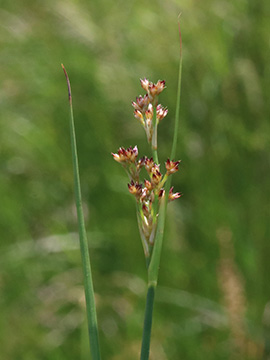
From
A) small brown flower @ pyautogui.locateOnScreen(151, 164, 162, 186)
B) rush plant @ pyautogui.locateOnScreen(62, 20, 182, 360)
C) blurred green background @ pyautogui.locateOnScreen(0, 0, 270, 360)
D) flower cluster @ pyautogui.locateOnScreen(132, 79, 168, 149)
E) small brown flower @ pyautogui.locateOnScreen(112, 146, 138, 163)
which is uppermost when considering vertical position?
blurred green background @ pyautogui.locateOnScreen(0, 0, 270, 360)

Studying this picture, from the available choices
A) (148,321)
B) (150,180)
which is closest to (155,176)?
(150,180)

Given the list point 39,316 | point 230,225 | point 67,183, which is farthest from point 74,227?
point 230,225

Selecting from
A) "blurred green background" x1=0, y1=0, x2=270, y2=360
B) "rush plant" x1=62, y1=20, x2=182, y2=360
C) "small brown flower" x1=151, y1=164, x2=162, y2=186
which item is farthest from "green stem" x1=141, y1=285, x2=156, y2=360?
"blurred green background" x1=0, y1=0, x2=270, y2=360

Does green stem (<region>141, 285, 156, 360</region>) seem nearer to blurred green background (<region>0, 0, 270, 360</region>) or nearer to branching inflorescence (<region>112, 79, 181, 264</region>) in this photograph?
branching inflorescence (<region>112, 79, 181, 264</region>)

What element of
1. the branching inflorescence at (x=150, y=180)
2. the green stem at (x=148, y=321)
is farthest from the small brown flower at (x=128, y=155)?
the green stem at (x=148, y=321)

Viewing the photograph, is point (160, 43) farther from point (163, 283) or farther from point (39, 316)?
point (39, 316)

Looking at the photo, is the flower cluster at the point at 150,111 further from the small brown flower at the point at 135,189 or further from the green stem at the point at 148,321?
the green stem at the point at 148,321

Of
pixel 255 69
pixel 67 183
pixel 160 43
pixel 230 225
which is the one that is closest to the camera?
pixel 230 225
